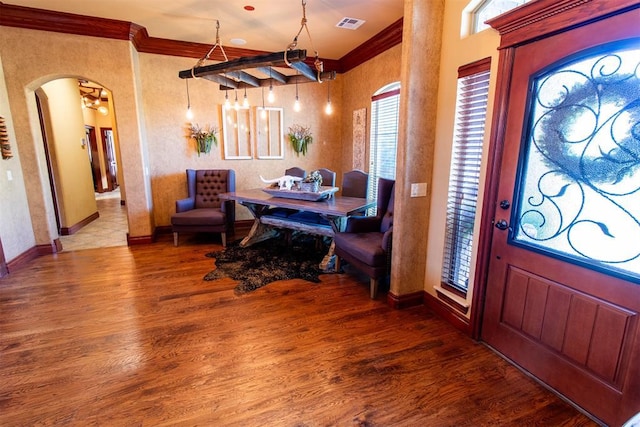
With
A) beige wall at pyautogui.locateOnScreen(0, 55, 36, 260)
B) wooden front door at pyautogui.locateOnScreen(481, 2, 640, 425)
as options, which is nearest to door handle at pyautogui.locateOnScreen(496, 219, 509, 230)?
wooden front door at pyautogui.locateOnScreen(481, 2, 640, 425)

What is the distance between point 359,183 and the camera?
4.52 metres

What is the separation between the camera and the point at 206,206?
204 inches

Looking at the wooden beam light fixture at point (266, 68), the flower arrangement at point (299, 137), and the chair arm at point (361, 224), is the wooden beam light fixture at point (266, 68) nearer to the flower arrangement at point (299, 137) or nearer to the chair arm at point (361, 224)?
the chair arm at point (361, 224)

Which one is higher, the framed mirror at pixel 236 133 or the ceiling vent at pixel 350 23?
the ceiling vent at pixel 350 23

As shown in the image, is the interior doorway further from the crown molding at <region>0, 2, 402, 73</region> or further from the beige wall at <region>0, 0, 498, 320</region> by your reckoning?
the crown molding at <region>0, 2, 402, 73</region>

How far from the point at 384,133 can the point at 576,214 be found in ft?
10.7

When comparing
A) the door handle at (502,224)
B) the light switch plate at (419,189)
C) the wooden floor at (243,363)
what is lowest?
the wooden floor at (243,363)

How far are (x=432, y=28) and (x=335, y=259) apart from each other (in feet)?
8.38

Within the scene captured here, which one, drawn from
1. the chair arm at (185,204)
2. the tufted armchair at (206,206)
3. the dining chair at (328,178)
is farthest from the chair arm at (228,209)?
the dining chair at (328,178)

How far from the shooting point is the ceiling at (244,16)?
347cm

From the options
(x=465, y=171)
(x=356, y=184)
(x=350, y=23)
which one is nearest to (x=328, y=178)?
(x=356, y=184)

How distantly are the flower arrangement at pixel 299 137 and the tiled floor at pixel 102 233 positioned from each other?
3267mm

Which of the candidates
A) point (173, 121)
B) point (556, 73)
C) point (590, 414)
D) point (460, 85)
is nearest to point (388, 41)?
point (460, 85)

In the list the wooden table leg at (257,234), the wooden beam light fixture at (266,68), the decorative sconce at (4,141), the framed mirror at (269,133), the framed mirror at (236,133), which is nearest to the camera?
the wooden beam light fixture at (266,68)
